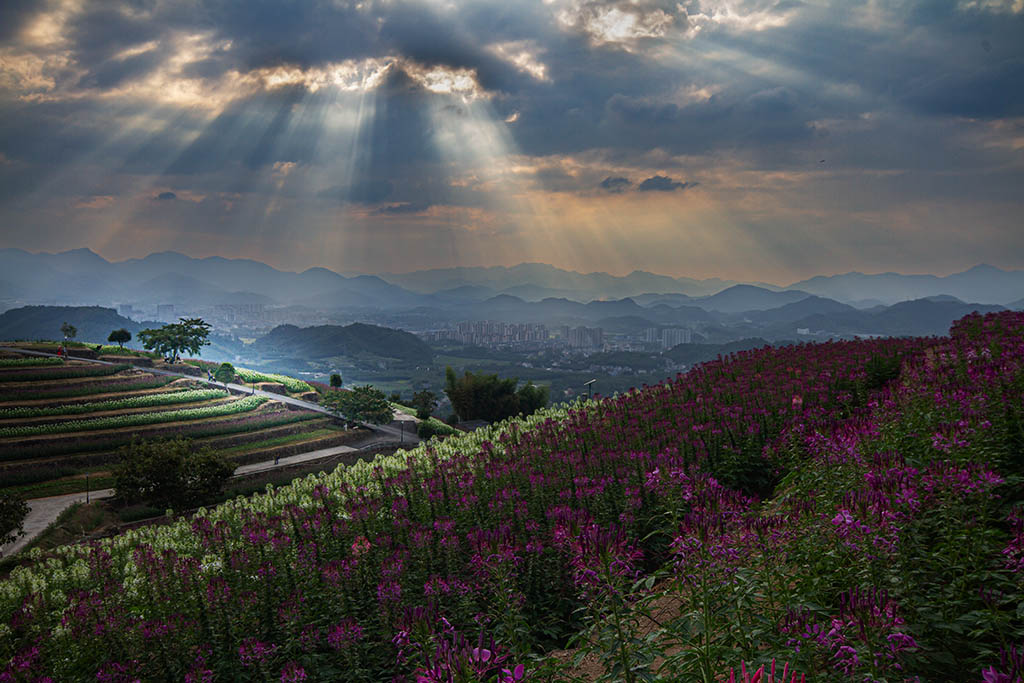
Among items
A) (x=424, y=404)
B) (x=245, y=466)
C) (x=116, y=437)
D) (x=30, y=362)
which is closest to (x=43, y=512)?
(x=116, y=437)

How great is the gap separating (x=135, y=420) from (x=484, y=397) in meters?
22.8

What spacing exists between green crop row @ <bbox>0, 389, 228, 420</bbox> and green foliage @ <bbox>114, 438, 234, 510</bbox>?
555 inches

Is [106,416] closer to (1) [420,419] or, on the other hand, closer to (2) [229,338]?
(1) [420,419]

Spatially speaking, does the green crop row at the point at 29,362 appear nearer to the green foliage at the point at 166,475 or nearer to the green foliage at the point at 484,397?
the green foliage at the point at 166,475

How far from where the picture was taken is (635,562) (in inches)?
250

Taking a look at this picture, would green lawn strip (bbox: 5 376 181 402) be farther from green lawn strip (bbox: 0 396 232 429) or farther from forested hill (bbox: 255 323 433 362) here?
forested hill (bbox: 255 323 433 362)

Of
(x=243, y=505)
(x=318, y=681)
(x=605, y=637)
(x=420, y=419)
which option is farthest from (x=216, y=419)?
(x=605, y=637)

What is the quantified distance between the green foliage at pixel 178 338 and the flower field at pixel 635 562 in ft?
154

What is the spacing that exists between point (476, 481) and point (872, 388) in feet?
27.7

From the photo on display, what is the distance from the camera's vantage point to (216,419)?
1396 inches

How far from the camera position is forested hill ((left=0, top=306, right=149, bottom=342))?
442ft

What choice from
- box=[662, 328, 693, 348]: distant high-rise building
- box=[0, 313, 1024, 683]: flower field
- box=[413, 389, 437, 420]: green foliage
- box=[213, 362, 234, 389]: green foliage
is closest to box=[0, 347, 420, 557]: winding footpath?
box=[213, 362, 234, 389]: green foliage

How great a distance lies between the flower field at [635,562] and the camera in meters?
3.08

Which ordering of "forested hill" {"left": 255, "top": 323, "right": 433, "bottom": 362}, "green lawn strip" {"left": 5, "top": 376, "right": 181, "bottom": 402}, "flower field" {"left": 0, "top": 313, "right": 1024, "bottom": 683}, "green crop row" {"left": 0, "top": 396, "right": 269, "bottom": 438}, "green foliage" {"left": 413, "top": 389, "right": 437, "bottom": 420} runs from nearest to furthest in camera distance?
"flower field" {"left": 0, "top": 313, "right": 1024, "bottom": 683} → "green crop row" {"left": 0, "top": 396, "right": 269, "bottom": 438} → "green lawn strip" {"left": 5, "top": 376, "right": 181, "bottom": 402} → "green foliage" {"left": 413, "top": 389, "right": 437, "bottom": 420} → "forested hill" {"left": 255, "top": 323, "right": 433, "bottom": 362}
